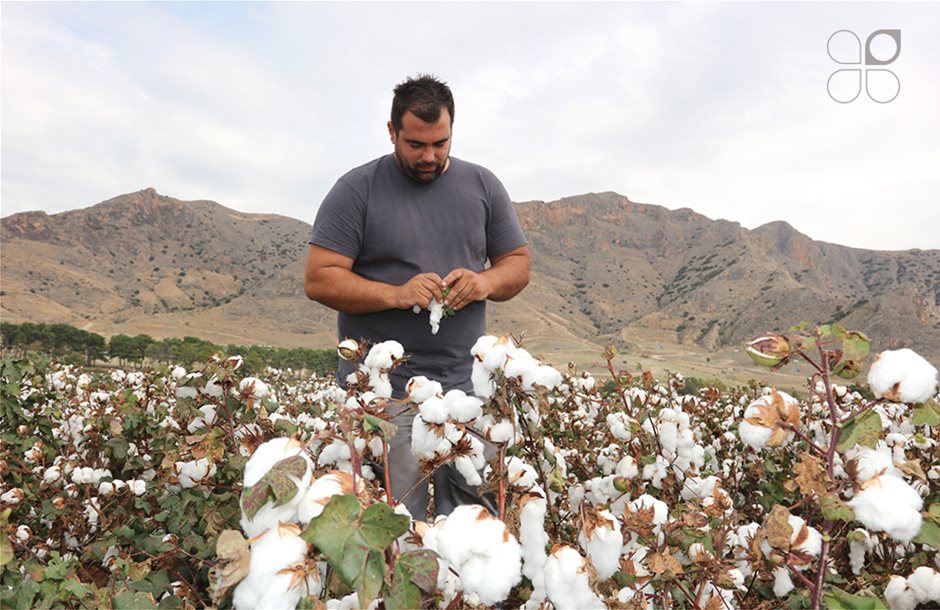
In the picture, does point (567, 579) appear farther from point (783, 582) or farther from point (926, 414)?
point (783, 582)

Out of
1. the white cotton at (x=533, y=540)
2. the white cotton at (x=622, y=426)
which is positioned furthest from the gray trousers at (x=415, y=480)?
the white cotton at (x=533, y=540)

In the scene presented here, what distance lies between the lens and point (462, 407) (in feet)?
4.77

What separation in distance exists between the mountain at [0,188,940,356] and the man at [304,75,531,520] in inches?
2418

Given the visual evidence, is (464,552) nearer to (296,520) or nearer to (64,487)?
(296,520)

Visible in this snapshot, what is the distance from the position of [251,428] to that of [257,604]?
5.60 ft

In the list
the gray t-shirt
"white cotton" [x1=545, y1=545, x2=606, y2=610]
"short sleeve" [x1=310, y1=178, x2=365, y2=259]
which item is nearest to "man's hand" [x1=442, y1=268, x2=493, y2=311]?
the gray t-shirt

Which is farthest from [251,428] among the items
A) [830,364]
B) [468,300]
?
[830,364]

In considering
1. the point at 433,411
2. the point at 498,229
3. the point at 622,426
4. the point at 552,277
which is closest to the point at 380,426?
the point at 433,411

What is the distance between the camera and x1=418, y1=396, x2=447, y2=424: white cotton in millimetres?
1437

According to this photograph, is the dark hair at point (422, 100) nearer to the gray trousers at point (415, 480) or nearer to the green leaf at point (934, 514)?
the gray trousers at point (415, 480)

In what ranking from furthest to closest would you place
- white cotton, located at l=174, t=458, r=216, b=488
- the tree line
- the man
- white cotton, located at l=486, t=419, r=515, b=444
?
1. the tree line
2. the man
3. white cotton, located at l=174, t=458, r=216, b=488
4. white cotton, located at l=486, t=419, r=515, b=444

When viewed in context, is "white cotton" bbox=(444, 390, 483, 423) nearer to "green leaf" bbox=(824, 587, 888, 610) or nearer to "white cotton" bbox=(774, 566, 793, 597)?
"green leaf" bbox=(824, 587, 888, 610)

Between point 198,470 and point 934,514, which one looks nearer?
point 934,514

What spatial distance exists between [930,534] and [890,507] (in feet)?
0.70
